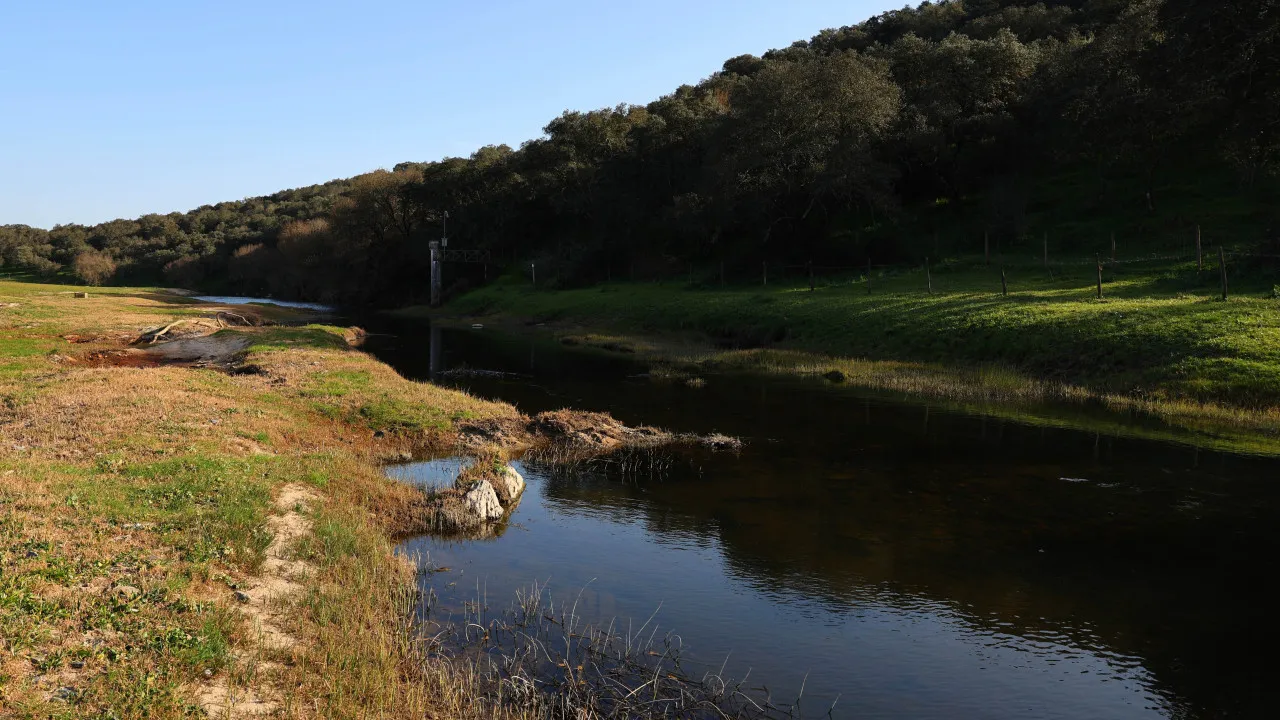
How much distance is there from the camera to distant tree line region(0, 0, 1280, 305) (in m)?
46.4

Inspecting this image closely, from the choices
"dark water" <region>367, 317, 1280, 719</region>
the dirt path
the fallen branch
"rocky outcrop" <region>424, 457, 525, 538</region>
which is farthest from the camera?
the fallen branch

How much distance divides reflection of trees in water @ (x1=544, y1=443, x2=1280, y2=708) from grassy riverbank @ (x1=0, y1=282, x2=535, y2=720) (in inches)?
235

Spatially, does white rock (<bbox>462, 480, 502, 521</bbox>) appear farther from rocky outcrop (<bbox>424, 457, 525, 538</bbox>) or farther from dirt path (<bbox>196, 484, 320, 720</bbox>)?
dirt path (<bbox>196, 484, 320, 720</bbox>)

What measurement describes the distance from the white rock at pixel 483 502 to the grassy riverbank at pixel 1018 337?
71.1ft

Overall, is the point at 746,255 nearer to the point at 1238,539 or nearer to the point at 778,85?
the point at 778,85

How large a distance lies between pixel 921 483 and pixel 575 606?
1149cm

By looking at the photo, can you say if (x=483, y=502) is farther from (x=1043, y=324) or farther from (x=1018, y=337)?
(x=1043, y=324)

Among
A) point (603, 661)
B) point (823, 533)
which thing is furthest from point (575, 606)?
point (823, 533)

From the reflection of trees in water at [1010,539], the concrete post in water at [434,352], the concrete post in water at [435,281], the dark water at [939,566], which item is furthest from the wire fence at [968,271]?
the concrete post in water at [435,281]

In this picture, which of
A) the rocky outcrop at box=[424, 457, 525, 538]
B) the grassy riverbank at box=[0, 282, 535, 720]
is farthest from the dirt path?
the rocky outcrop at box=[424, 457, 525, 538]

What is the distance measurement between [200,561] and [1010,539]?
581 inches

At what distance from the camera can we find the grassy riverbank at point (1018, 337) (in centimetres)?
2806

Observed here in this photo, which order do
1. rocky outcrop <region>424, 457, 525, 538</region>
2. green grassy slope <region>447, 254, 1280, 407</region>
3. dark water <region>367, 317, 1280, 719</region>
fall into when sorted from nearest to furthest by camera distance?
dark water <region>367, 317, 1280, 719</region>
rocky outcrop <region>424, 457, 525, 538</region>
green grassy slope <region>447, 254, 1280, 407</region>

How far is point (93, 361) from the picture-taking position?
36.3m
